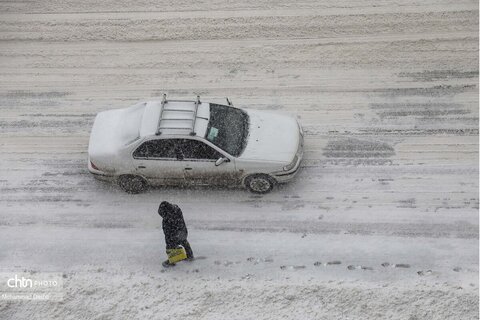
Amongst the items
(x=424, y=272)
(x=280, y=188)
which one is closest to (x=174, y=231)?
(x=280, y=188)

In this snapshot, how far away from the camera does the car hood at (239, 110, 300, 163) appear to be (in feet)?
35.8

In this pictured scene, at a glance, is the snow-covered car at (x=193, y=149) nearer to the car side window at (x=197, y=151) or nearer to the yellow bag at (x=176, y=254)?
the car side window at (x=197, y=151)

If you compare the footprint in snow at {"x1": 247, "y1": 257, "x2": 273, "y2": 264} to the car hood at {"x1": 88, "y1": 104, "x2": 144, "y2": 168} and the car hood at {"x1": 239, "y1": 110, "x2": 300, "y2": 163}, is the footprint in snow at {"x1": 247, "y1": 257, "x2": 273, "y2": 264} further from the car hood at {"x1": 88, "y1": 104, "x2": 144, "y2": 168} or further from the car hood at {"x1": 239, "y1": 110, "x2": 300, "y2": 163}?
the car hood at {"x1": 88, "y1": 104, "x2": 144, "y2": 168}

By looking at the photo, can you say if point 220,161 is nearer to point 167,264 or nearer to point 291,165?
point 291,165

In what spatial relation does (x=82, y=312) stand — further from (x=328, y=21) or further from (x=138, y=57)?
(x=328, y=21)

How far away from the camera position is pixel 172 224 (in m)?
9.55

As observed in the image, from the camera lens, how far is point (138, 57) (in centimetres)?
1429

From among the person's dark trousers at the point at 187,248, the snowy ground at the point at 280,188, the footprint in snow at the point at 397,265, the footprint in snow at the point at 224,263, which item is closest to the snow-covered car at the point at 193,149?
the snowy ground at the point at 280,188

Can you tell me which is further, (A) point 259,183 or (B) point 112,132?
(B) point 112,132

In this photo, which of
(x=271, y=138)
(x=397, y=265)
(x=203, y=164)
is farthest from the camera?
(x=271, y=138)

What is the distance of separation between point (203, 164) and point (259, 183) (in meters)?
1.20

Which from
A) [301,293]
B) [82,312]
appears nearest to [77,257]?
[82,312]

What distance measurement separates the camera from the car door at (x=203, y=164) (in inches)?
422

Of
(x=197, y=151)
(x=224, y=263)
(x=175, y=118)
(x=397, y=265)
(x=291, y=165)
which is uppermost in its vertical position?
(x=175, y=118)
